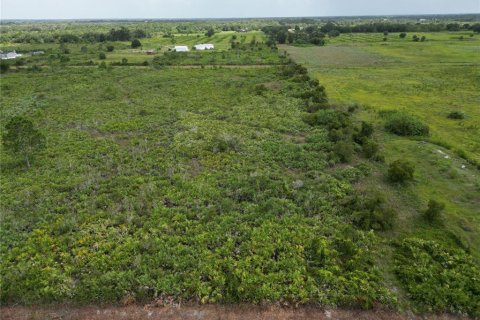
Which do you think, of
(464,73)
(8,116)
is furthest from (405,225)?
(464,73)

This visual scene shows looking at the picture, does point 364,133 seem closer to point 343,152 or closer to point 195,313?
point 343,152

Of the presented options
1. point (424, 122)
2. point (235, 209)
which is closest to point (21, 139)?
point (235, 209)

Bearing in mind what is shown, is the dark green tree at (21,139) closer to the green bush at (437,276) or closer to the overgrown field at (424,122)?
the overgrown field at (424,122)

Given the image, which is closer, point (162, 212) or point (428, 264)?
point (428, 264)

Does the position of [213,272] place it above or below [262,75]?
below

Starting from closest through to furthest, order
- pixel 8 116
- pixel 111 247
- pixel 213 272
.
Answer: pixel 213 272 < pixel 111 247 < pixel 8 116

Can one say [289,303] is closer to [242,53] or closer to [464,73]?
[464,73]

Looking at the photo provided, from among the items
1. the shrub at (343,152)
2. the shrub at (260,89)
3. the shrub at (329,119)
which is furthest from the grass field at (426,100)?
the shrub at (260,89)

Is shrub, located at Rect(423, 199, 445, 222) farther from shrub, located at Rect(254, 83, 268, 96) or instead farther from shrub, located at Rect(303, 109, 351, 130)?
shrub, located at Rect(254, 83, 268, 96)
